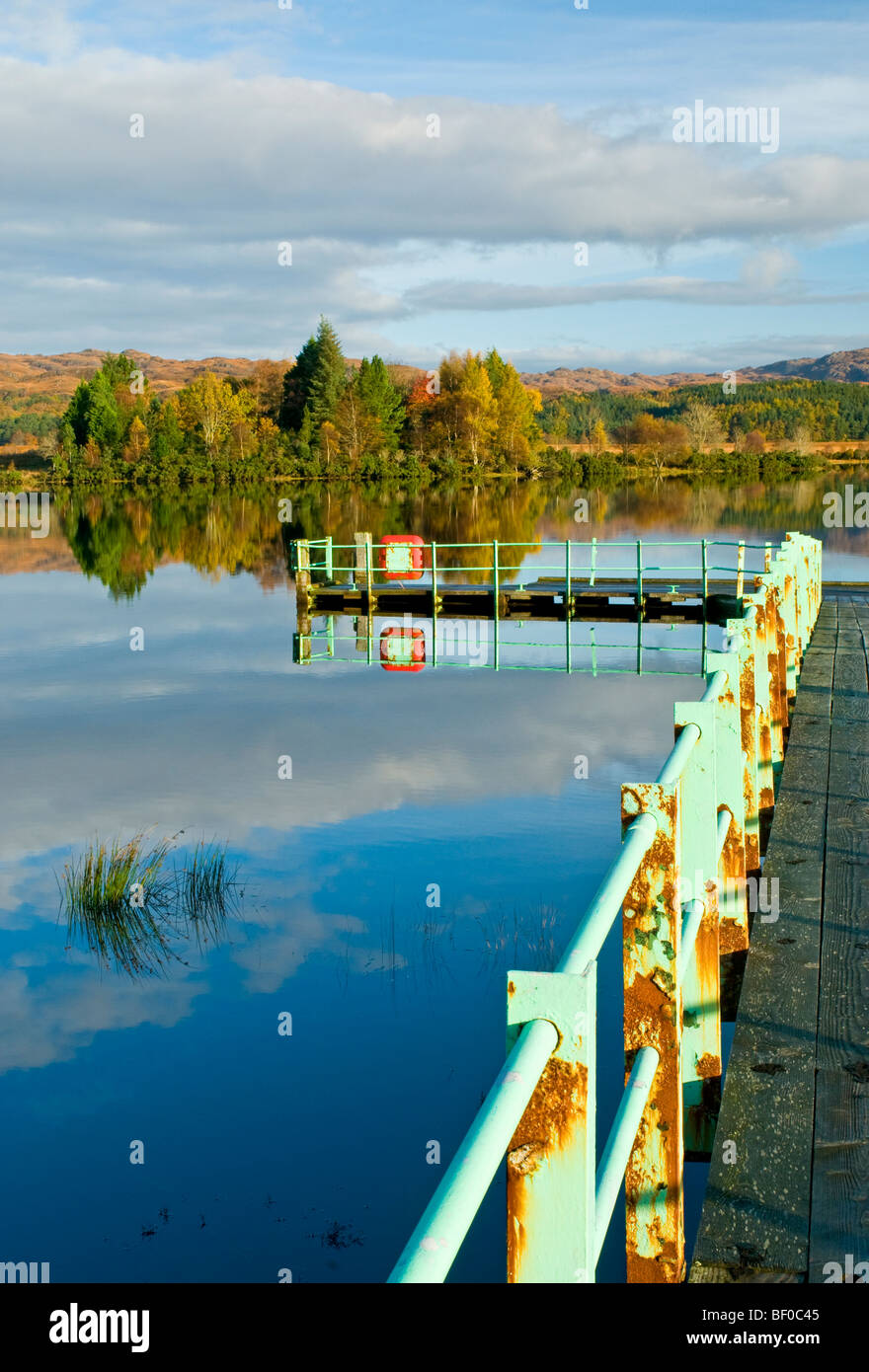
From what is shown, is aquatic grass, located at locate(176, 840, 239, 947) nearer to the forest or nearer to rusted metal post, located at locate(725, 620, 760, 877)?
rusted metal post, located at locate(725, 620, 760, 877)

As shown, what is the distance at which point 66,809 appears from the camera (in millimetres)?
15133

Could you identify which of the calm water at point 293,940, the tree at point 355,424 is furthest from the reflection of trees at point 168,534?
the calm water at point 293,940

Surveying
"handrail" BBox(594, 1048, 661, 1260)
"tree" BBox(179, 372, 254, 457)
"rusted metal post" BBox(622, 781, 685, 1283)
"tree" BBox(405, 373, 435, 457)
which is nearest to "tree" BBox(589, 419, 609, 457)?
"tree" BBox(405, 373, 435, 457)

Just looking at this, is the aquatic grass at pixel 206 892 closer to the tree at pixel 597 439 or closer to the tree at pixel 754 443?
the tree at pixel 754 443

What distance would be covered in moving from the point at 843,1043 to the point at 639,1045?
1.00 metres

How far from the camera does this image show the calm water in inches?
267

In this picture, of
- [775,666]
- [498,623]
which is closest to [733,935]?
[775,666]

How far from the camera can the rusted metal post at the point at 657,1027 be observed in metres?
3.05

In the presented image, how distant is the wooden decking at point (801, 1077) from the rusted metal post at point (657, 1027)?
14 cm

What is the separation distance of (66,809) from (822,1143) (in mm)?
12871

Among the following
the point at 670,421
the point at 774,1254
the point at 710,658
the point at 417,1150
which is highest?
the point at 670,421

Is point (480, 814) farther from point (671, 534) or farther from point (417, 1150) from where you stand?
point (671, 534)
